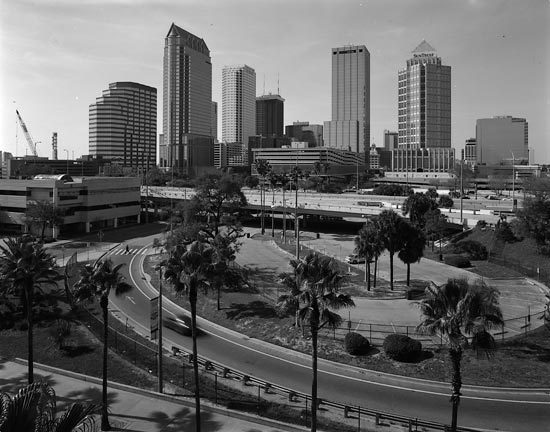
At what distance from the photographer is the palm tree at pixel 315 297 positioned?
2081 centimetres

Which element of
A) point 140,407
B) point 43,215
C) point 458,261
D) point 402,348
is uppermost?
point 43,215

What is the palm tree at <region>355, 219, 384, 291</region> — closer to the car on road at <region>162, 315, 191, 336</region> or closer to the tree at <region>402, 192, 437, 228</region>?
the car on road at <region>162, 315, 191, 336</region>

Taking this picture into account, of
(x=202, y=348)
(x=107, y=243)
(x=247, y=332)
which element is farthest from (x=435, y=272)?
(x=107, y=243)

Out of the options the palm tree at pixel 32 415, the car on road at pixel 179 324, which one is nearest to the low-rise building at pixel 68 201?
the car on road at pixel 179 324

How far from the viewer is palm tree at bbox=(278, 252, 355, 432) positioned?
2081 cm

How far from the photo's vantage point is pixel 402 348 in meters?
31.8

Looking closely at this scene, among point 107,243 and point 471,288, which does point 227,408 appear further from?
point 107,243

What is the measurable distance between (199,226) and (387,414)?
46942 millimetres

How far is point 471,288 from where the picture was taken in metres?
20.0

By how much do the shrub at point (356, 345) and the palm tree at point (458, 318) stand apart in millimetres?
13425

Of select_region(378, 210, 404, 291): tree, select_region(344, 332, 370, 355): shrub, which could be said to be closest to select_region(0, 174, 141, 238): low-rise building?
select_region(378, 210, 404, 291): tree

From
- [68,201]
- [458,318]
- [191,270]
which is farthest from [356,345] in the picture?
[68,201]

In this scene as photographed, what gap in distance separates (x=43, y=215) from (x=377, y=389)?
247 feet

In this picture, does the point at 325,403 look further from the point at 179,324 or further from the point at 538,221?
the point at 538,221
